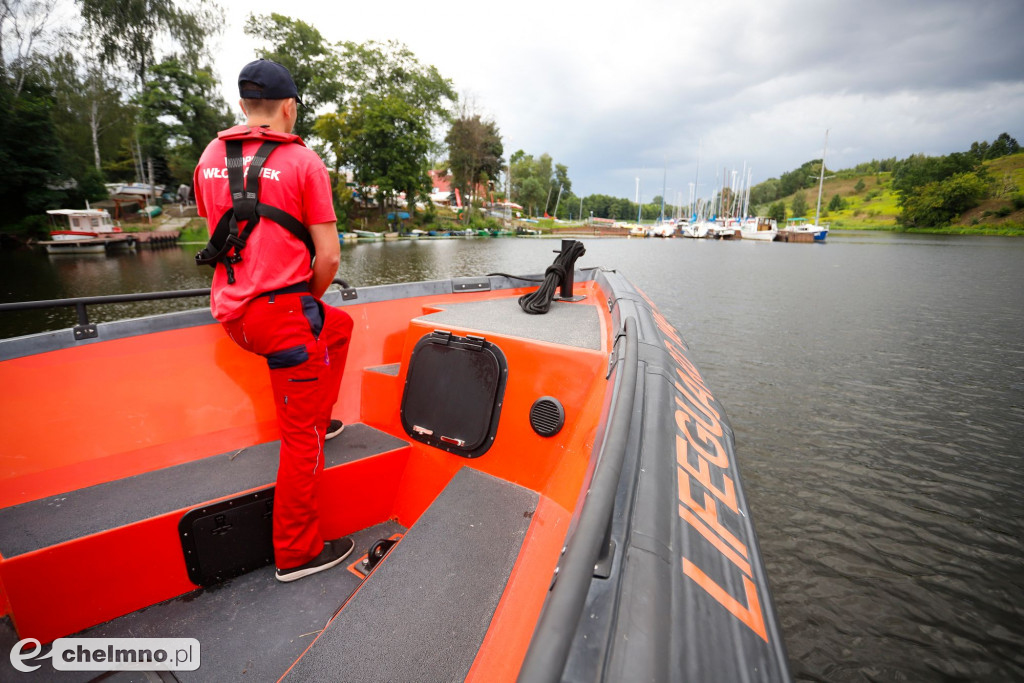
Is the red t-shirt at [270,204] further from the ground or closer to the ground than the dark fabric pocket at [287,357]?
further from the ground

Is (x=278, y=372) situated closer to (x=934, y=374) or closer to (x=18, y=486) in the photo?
(x=18, y=486)

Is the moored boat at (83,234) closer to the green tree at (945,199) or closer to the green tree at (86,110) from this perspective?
the green tree at (86,110)

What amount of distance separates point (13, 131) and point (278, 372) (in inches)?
1413

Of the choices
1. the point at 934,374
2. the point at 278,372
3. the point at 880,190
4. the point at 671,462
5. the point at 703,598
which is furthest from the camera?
the point at 880,190

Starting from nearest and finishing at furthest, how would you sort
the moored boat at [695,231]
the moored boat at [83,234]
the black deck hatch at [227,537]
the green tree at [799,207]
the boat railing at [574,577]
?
1. the boat railing at [574,577]
2. the black deck hatch at [227,537]
3. the moored boat at [83,234]
4. the moored boat at [695,231]
5. the green tree at [799,207]

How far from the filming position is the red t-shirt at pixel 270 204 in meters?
1.49

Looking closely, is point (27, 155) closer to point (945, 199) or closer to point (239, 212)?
point (239, 212)

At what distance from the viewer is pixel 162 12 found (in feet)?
98.8

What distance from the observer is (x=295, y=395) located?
161 centimetres

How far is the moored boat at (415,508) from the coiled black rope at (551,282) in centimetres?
→ 10

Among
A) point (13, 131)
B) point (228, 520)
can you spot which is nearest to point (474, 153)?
point (13, 131)

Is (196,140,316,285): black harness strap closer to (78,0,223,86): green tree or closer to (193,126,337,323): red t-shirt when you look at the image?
(193,126,337,323): red t-shirt

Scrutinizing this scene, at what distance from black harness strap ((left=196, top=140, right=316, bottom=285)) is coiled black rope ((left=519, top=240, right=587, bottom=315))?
1550 millimetres

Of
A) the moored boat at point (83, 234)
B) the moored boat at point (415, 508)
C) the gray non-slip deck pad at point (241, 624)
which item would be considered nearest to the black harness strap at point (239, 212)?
the moored boat at point (415, 508)
